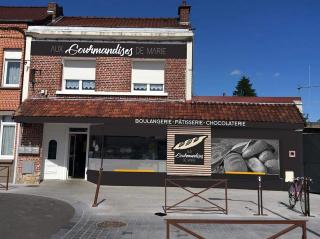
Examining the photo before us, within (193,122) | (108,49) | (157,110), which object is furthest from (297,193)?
(108,49)

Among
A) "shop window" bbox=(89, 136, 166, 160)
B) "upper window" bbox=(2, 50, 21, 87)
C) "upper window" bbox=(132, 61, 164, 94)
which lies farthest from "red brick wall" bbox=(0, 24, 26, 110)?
"upper window" bbox=(132, 61, 164, 94)

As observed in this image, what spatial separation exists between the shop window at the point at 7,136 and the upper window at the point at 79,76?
2891mm

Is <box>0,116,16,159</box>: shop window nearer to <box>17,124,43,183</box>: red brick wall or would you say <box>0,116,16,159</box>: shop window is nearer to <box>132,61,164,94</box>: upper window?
<box>17,124,43,183</box>: red brick wall

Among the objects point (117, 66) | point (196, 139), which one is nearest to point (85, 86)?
point (117, 66)

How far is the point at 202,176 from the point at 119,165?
3636 mm

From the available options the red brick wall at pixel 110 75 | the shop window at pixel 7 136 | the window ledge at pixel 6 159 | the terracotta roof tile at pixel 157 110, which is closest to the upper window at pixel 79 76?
the red brick wall at pixel 110 75

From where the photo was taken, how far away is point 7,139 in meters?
17.0

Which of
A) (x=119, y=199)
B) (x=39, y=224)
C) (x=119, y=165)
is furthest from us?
(x=119, y=165)

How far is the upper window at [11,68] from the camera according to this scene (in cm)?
1739

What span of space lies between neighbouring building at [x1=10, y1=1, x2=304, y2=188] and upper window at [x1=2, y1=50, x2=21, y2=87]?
0.63 meters

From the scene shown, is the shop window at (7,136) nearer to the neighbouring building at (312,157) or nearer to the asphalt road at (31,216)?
the asphalt road at (31,216)

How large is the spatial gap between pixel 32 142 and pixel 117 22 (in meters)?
7.99

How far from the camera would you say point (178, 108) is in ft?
54.4

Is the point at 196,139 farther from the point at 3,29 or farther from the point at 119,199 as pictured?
the point at 3,29
